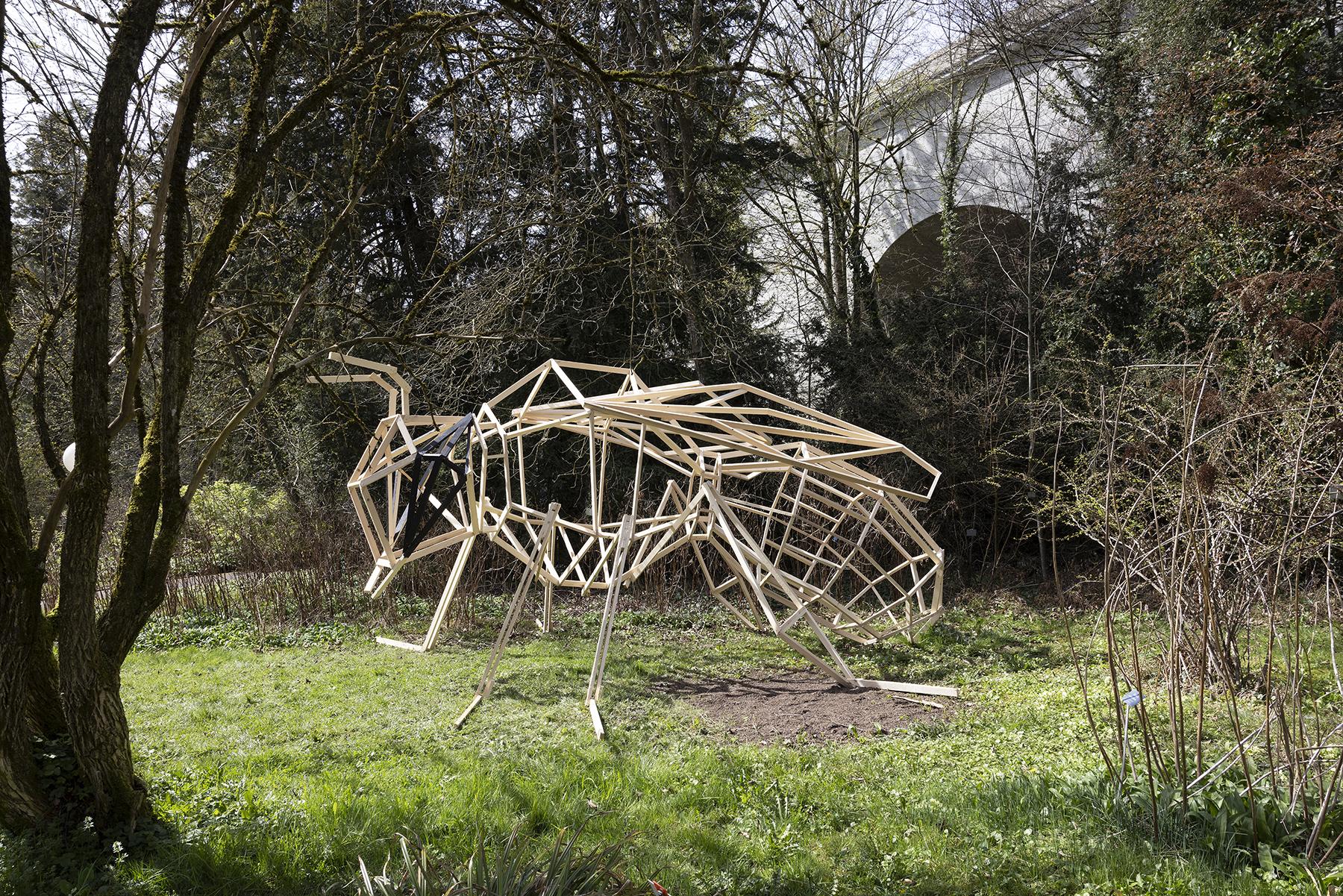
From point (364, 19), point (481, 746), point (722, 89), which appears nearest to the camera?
point (364, 19)

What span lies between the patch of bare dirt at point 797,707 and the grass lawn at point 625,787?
0.16 m

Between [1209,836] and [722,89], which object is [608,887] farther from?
[722,89]

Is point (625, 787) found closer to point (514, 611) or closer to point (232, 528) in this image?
point (514, 611)

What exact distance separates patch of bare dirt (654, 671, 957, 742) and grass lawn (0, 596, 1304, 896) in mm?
161

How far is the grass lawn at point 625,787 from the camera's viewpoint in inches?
138

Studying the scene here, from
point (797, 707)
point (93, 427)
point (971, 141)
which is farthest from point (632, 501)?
point (971, 141)

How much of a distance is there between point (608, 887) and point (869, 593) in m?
9.97

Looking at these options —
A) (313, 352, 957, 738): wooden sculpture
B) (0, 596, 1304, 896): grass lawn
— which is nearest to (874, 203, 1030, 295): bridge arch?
(313, 352, 957, 738): wooden sculpture

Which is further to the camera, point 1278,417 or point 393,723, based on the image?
point 1278,417

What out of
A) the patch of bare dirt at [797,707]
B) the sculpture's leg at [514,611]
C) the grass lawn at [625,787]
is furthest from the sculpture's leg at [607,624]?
the patch of bare dirt at [797,707]

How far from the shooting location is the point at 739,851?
12.6 ft

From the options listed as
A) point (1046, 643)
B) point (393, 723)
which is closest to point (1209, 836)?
point (393, 723)

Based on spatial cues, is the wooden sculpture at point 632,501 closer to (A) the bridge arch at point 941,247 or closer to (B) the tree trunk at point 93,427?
(B) the tree trunk at point 93,427

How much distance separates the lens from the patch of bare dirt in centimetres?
587
